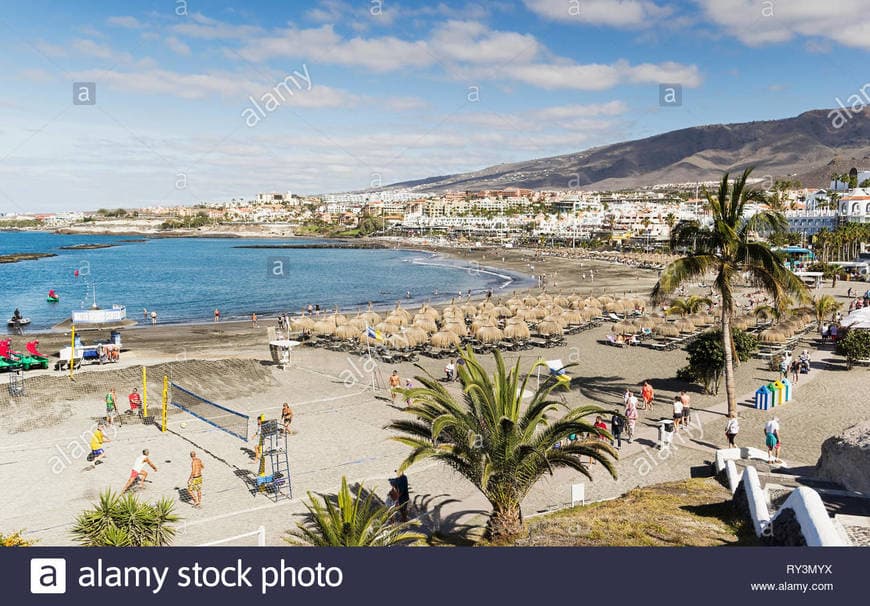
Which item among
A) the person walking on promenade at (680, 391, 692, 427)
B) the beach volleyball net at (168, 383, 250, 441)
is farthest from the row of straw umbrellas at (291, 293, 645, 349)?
the person walking on promenade at (680, 391, 692, 427)

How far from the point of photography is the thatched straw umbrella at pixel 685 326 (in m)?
27.4

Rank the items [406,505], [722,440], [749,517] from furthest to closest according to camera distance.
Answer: [722,440] → [406,505] → [749,517]

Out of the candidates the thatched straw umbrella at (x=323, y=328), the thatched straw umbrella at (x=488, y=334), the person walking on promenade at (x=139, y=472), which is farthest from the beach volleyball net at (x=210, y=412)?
the thatched straw umbrella at (x=488, y=334)

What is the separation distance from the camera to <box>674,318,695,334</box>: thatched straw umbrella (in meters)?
27.4

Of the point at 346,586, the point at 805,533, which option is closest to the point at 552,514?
the point at 805,533

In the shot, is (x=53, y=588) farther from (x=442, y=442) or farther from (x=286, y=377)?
(x=286, y=377)

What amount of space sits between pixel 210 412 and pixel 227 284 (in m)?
49.0

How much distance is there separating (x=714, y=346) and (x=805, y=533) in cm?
1210

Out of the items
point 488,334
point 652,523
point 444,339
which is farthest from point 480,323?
point 652,523

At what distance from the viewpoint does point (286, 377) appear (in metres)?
20.4

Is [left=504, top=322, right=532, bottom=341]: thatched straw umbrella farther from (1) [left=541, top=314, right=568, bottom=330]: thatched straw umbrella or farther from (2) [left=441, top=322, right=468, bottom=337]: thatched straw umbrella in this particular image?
(2) [left=441, top=322, right=468, bottom=337]: thatched straw umbrella

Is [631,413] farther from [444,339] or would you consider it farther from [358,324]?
[358,324]

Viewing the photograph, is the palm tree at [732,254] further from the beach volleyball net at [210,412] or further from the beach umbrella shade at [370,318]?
the beach umbrella shade at [370,318]

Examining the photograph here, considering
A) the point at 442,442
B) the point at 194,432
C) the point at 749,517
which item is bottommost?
the point at 194,432
